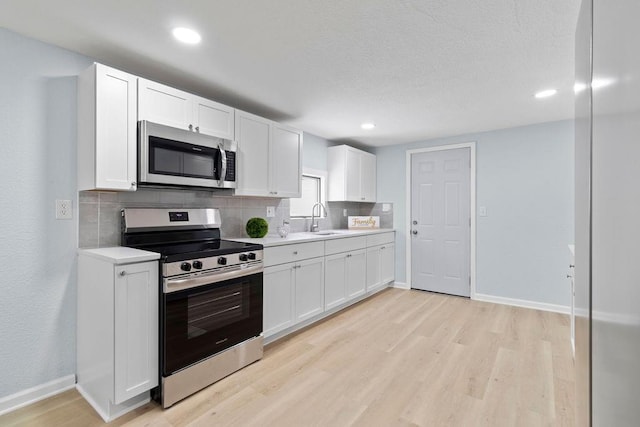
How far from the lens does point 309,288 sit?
10.5ft

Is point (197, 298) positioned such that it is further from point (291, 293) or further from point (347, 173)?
point (347, 173)

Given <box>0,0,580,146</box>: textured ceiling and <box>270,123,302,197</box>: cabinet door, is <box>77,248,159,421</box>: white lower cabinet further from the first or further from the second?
<box>270,123,302,197</box>: cabinet door

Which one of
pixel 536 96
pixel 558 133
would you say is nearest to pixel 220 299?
pixel 536 96

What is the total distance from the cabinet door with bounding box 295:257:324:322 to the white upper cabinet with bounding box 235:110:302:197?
2.63 feet

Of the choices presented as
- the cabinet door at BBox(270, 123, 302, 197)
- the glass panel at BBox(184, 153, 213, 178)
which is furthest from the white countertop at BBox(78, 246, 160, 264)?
the cabinet door at BBox(270, 123, 302, 197)

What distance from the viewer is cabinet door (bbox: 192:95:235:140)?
2.56 m

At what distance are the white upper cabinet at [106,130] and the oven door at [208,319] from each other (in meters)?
0.88

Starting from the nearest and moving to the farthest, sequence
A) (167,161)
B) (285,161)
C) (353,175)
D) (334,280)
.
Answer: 1. (167,161)
2. (285,161)
3. (334,280)
4. (353,175)

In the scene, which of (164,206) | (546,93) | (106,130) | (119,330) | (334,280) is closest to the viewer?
(119,330)

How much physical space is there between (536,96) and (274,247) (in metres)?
2.80

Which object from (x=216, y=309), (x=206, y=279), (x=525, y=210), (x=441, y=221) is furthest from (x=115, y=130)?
(x=525, y=210)

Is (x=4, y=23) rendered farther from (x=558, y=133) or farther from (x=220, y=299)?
(x=558, y=133)

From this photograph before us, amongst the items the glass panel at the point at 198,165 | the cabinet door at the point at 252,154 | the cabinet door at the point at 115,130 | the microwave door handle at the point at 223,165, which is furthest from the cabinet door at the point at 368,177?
the cabinet door at the point at 115,130

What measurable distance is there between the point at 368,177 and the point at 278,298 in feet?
9.10
